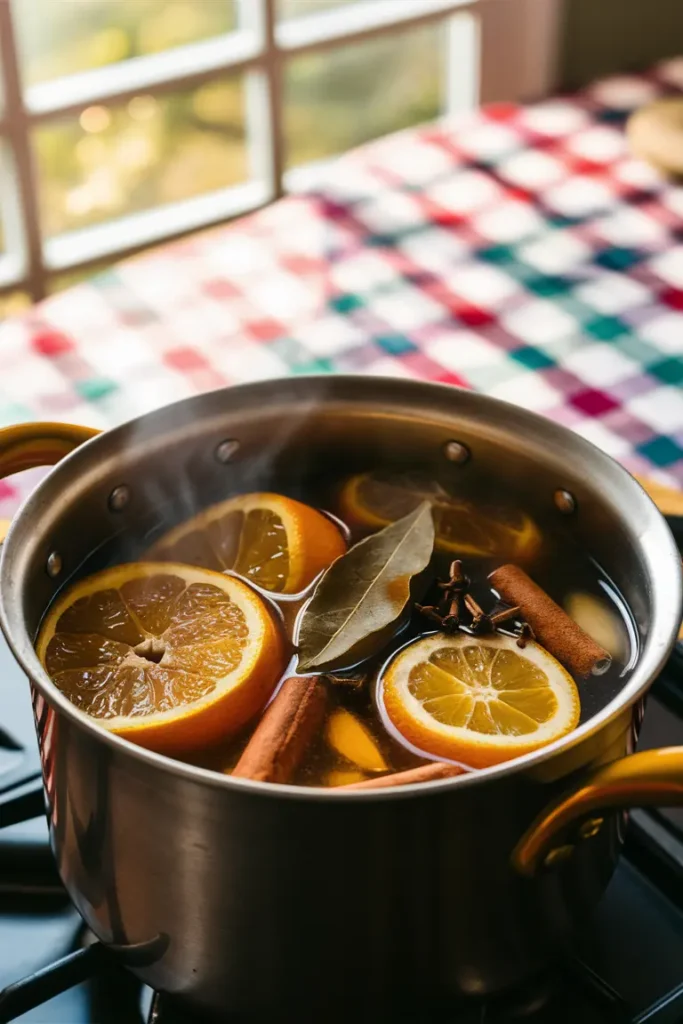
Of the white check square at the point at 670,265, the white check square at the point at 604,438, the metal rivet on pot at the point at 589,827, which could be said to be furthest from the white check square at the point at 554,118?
the metal rivet on pot at the point at 589,827

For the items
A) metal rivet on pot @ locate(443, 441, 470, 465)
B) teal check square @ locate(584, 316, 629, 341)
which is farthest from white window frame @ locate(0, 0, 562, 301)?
metal rivet on pot @ locate(443, 441, 470, 465)

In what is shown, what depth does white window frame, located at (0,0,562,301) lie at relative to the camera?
63.3 inches

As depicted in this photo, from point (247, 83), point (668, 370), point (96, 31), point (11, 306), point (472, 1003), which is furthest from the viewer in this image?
point (96, 31)

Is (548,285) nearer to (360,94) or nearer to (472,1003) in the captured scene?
(472,1003)

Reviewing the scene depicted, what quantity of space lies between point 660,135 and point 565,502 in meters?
0.98

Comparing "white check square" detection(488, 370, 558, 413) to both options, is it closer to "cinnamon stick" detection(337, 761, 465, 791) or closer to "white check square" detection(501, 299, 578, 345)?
"white check square" detection(501, 299, 578, 345)

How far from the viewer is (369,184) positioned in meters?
1.59

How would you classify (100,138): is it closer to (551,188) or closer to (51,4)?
(51,4)

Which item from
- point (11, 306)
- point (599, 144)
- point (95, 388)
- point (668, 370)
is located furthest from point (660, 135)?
point (11, 306)

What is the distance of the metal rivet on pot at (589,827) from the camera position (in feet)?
1.86

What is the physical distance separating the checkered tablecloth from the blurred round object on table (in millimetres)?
29

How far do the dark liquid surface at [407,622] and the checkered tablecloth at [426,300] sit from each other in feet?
1.05

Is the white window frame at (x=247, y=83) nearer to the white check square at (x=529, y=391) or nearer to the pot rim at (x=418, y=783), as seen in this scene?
the white check square at (x=529, y=391)

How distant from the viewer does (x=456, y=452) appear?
2.75ft
